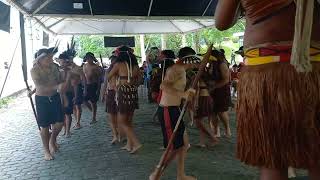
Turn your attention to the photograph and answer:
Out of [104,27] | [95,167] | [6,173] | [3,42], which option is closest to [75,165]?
[95,167]

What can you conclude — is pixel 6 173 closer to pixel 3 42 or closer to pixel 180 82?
pixel 180 82

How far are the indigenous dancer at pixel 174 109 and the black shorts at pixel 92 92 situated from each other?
4.75 metres

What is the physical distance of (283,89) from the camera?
1.72 meters

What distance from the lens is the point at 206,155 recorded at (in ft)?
21.0

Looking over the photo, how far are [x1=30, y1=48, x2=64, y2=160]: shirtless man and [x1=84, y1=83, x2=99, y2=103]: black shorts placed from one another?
307 centimetres

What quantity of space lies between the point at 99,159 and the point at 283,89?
4984 mm

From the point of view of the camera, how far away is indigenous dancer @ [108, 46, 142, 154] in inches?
270

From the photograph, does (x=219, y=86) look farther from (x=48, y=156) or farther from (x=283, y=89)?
(x=283, y=89)

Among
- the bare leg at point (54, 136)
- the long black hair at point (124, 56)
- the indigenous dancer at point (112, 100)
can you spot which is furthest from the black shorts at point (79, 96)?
the long black hair at point (124, 56)

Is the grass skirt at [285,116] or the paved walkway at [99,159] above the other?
the grass skirt at [285,116]

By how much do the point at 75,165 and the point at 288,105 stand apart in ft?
15.7

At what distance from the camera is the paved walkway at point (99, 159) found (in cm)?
540

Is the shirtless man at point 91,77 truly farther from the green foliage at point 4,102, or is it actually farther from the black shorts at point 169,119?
the green foliage at point 4,102

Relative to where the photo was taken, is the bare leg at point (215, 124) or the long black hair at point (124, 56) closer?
the long black hair at point (124, 56)
